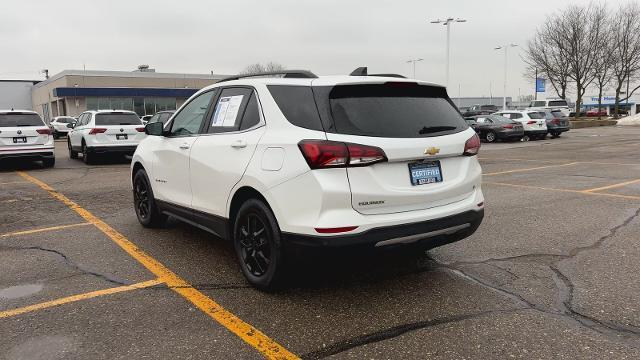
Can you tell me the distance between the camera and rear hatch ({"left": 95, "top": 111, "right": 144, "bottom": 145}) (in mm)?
14641

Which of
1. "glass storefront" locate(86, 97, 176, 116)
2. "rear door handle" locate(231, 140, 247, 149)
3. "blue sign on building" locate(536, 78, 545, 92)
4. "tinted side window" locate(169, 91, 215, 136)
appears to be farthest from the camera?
"glass storefront" locate(86, 97, 176, 116)

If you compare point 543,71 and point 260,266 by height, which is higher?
point 543,71

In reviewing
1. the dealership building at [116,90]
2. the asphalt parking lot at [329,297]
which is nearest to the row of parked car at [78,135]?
the asphalt parking lot at [329,297]

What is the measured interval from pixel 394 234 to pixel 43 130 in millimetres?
12808

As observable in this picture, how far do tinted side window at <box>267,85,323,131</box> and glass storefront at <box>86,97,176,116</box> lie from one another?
52.9 meters

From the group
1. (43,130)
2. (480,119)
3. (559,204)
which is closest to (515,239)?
(559,204)

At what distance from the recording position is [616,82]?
47.7 m

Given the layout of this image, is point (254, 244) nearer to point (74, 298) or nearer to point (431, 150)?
point (74, 298)

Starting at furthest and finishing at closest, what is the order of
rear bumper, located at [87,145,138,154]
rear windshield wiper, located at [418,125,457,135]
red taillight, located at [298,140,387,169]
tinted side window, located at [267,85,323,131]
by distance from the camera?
rear bumper, located at [87,145,138,154], rear windshield wiper, located at [418,125,457,135], tinted side window, located at [267,85,323,131], red taillight, located at [298,140,387,169]

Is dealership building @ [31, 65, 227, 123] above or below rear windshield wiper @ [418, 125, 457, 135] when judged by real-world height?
above

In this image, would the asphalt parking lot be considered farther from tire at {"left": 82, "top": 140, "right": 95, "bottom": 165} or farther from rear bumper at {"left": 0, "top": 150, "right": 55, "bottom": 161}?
tire at {"left": 82, "top": 140, "right": 95, "bottom": 165}

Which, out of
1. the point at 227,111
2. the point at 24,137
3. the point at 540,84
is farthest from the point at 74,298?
the point at 540,84

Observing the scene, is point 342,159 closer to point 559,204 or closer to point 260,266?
point 260,266

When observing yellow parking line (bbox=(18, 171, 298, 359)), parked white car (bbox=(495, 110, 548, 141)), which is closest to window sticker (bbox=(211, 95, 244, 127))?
yellow parking line (bbox=(18, 171, 298, 359))
